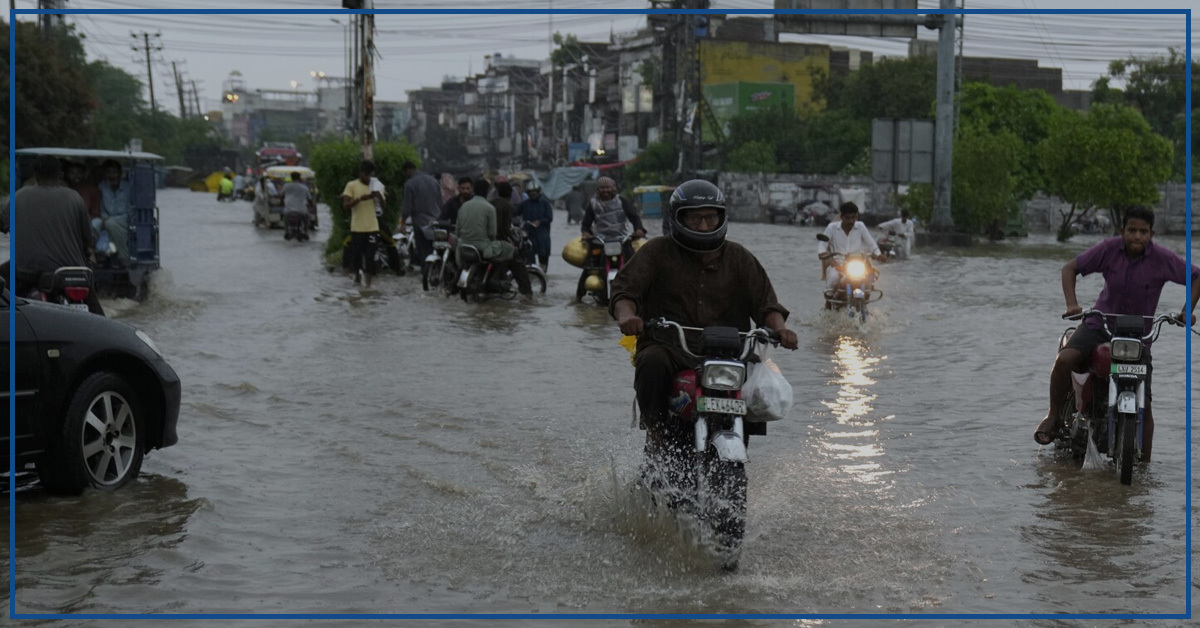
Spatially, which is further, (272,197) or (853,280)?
(272,197)

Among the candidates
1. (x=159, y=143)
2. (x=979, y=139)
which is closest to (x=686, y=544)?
(x=979, y=139)

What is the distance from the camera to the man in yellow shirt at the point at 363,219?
19.3 metres

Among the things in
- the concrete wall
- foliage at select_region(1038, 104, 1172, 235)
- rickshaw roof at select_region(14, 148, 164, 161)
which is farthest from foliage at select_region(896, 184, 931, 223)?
rickshaw roof at select_region(14, 148, 164, 161)

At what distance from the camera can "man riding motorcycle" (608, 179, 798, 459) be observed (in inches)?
241

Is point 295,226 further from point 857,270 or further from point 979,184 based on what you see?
point 857,270

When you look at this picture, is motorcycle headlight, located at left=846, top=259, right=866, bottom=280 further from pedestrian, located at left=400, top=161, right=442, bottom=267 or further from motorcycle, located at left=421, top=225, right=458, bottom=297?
pedestrian, located at left=400, top=161, right=442, bottom=267

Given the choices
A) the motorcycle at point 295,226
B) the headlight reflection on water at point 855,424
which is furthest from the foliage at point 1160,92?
the headlight reflection on water at point 855,424

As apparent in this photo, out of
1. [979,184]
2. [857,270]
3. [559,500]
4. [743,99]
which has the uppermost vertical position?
[743,99]

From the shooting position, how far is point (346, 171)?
25500 mm

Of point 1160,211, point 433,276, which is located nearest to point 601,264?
point 433,276

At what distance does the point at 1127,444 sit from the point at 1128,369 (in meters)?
0.37

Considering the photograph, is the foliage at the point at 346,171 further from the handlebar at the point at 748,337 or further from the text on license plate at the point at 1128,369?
the handlebar at the point at 748,337

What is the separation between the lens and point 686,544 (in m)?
6.02

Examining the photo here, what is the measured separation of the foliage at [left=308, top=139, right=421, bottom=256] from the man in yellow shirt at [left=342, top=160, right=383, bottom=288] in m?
4.72
